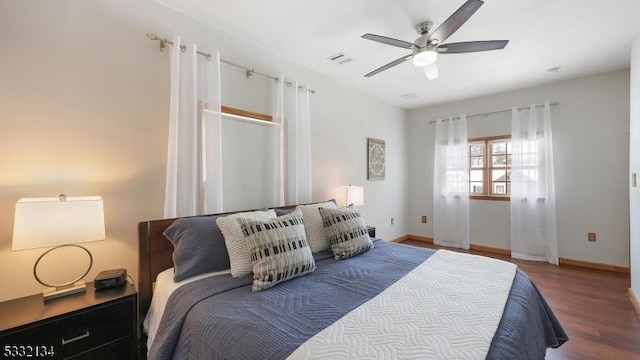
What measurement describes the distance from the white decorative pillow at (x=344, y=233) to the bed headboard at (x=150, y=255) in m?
1.18

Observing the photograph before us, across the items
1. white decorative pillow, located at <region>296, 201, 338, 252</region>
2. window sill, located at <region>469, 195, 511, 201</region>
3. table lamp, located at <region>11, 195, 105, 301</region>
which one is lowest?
white decorative pillow, located at <region>296, 201, 338, 252</region>

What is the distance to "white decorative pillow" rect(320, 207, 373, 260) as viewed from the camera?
2109 mm

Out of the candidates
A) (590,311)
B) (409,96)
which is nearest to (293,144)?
(409,96)

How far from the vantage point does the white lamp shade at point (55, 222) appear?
1312 mm

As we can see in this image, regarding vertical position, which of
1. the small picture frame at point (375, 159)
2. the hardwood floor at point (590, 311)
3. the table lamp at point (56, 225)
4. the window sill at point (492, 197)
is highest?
the small picture frame at point (375, 159)

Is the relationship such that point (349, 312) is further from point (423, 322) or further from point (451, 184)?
point (451, 184)

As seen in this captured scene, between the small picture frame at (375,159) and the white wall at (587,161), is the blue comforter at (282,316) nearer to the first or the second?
the small picture frame at (375,159)

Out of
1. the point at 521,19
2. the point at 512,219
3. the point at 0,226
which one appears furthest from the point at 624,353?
the point at 0,226

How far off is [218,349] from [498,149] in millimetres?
4787

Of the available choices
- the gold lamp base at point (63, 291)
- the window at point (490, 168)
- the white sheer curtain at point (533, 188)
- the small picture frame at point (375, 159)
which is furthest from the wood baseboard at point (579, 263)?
the gold lamp base at point (63, 291)

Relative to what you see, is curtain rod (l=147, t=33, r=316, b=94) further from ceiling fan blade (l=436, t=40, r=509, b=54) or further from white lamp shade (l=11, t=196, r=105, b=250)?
ceiling fan blade (l=436, t=40, r=509, b=54)

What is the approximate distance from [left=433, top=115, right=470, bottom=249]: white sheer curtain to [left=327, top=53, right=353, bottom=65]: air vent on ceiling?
251 centimetres

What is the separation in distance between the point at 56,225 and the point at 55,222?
0.6 inches

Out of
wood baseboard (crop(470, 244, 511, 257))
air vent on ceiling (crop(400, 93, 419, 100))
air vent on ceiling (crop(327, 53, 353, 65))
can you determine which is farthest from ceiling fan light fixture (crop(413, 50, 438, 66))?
wood baseboard (crop(470, 244, 511, 257))
